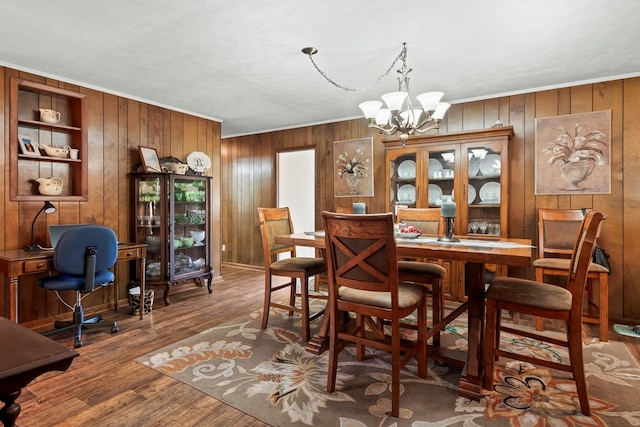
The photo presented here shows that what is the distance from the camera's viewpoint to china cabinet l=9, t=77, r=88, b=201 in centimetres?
298

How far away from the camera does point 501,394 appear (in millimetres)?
2008

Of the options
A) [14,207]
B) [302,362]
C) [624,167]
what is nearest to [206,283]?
[14,207]

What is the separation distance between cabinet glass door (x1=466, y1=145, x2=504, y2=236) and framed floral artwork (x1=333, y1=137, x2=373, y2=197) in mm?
1324

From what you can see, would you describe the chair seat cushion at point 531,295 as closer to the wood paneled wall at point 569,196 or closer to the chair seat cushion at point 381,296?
the chair seat cushion at point 381,296

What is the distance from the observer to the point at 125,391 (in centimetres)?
205

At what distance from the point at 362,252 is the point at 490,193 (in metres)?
2.50

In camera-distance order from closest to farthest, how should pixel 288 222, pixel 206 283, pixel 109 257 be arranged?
pixel 109 257
pixel 288 222
pixel 206 283

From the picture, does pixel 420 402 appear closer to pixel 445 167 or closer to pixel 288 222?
pixel 288 222

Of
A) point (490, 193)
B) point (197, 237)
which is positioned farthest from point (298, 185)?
point (490, 193)

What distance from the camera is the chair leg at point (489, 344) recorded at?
2004mm

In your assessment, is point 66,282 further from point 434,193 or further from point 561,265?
point 561,265

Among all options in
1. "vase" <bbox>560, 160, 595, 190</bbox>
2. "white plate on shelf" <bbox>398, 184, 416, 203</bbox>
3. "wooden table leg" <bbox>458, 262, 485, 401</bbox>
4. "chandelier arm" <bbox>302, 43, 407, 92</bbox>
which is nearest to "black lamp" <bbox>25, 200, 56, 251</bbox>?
"chandelier arm" <bbox>302, 43, 407, 92</bbox>

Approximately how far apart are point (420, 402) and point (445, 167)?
8.80 ft

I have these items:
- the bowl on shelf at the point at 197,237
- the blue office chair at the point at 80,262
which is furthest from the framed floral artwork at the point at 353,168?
the blue office chair at the point at 80,262
